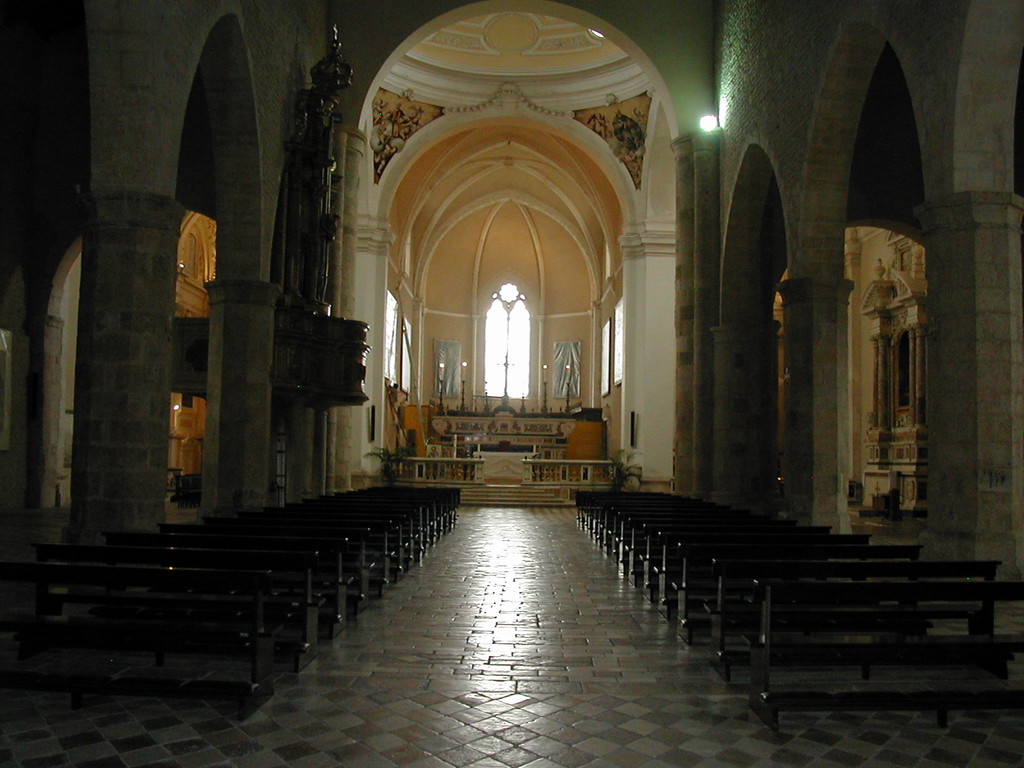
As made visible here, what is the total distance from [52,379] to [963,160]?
1616 centimetres

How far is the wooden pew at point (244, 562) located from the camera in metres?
5.27

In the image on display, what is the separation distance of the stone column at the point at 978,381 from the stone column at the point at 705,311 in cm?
845

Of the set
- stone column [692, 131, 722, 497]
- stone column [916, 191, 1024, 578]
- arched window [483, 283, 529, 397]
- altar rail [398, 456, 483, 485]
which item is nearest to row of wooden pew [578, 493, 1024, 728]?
stone column [916, 191, 1024, 578]

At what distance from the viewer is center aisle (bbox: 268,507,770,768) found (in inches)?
158

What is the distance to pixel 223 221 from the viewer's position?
42.0 feet

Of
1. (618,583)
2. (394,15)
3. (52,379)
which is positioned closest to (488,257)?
(394,15)

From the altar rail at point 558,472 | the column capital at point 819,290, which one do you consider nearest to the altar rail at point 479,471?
the altar rail at point 558,472

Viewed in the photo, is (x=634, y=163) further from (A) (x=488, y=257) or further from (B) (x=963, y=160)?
(B) (x=963, y=160)

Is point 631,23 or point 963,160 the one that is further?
point 631,23

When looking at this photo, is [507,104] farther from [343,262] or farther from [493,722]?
[493,722]

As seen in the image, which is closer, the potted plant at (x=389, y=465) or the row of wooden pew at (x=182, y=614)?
the row of wooden pew at (x=182, y=614)

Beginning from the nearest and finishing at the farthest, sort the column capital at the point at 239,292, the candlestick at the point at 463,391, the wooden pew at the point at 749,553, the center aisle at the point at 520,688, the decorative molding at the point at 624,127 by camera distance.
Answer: the center aisle at the point at 520,688 < the wooden pew at the point at 749,553 < the column capital at the point at 239,292 < the decorative molding at the point at 624,127 < the candlestick at the point at 463,391

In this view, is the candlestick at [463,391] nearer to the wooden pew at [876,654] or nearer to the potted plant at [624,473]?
the potted plant at [624,473]

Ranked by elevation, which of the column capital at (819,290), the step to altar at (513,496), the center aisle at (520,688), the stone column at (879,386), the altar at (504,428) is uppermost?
the column capital at (819,290)
